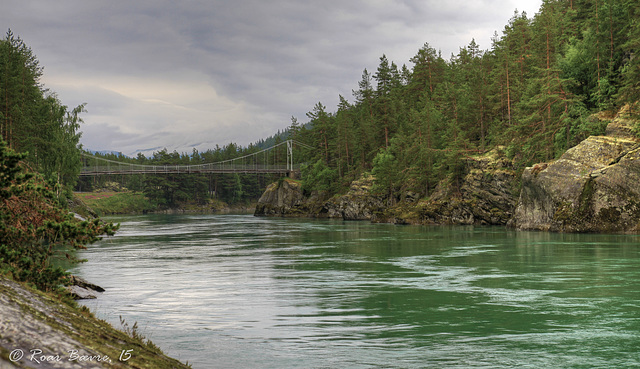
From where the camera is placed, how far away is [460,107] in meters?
70.6

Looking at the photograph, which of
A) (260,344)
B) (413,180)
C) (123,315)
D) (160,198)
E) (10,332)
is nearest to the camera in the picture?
(10,332)

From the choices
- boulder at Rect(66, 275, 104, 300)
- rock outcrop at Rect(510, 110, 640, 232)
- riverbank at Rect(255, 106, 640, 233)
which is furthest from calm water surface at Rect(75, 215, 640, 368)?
riverbank at Rect(255, 106, 640, 233)

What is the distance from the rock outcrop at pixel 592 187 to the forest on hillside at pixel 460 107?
3909 mm

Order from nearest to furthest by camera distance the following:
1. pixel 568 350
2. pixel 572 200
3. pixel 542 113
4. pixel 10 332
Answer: pixel 10 332
pixel 568 350
pixel 572 200
pixel 542 113

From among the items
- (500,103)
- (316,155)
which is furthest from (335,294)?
(316,155)

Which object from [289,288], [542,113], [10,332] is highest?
[542,113]

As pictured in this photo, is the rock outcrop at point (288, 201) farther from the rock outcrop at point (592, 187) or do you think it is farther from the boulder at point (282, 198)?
the rock outcrop at point (592, 187)

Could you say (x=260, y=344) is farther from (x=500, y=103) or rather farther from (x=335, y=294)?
(x=500, y=103)

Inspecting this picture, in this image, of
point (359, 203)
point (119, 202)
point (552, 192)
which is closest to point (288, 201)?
point (359, 203)

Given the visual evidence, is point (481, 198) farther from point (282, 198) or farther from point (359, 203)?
point (282, 198)

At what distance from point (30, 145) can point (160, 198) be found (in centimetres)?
10514

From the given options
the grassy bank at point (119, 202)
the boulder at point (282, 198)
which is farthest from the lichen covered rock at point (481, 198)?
the grassy bank at point (119, 202)

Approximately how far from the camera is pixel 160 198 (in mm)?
145500

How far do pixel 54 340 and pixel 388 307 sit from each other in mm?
10113
